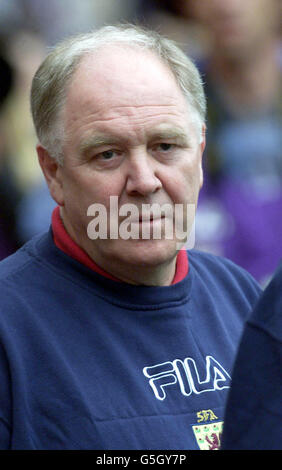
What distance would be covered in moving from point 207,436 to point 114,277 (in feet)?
1.85

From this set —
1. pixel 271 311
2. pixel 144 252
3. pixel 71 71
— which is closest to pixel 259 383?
pixel 271 311

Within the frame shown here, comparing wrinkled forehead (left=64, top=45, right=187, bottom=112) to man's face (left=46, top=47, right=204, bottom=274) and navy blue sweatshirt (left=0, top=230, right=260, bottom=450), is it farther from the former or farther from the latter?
navy blue sweatshirt (left=0, top=230, right=260, bottom=450)

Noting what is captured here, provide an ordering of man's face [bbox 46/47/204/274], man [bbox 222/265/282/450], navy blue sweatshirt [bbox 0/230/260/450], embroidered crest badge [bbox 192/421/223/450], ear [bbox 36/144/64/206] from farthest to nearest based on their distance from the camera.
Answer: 1. ear [bbox 36/144/64/206]
2. man's face [bbox 46/47/204/274]
3. embroidered crest badge [bbox 192/421/223/450]
4. navy blue sweatshirt [bbox 0/230/260/450]
5. man [bbox 222/265/282/450]

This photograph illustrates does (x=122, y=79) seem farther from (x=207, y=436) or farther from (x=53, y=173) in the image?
(x=207, y=436)

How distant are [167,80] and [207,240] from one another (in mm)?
1839

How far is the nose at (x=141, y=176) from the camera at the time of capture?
97.7 inches

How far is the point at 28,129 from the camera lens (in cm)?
491

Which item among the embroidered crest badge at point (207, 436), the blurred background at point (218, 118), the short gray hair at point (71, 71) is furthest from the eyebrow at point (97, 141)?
the blurred background at point (218, 118)

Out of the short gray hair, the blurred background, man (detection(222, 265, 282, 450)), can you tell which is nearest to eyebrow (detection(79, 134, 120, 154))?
the short gray hair

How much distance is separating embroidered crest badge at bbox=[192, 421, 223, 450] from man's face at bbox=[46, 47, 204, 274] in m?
0.51

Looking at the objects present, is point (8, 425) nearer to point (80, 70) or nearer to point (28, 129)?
point (80, 70)

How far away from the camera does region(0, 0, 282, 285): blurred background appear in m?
4.36

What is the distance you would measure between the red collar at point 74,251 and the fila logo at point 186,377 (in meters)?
0.31
